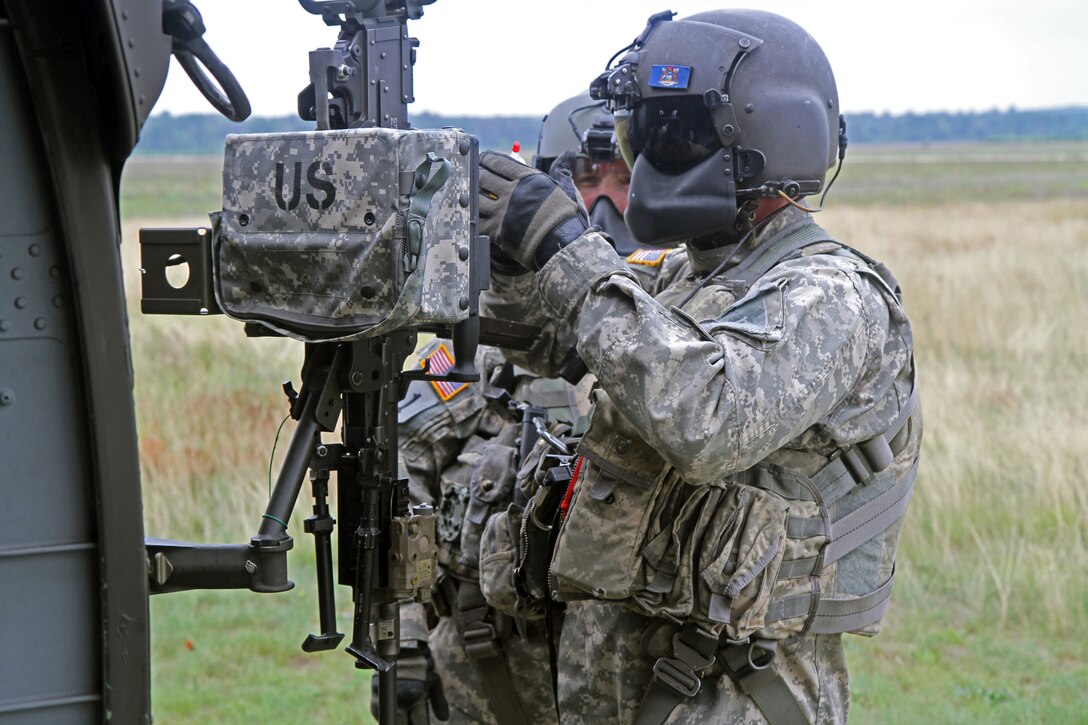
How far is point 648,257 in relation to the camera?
13.2 ft

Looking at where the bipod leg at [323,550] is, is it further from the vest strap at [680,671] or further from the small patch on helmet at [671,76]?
the small patch on helmet at [671,76]

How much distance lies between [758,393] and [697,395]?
0.14m

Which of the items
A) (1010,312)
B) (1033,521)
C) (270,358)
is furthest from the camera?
(1010,312)

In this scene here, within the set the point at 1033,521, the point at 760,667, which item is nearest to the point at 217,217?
the point at 760,667

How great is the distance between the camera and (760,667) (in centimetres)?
288

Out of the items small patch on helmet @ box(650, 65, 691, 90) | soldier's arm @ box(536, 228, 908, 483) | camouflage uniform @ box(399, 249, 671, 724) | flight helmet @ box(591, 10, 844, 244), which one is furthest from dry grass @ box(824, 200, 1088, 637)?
small patch on helmet @ box(650, 65, 691, 90)

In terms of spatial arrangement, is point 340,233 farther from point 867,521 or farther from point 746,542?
point 867,521

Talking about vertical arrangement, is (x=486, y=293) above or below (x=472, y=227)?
below

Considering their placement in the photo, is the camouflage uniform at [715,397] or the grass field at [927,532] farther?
the grass field at [927,532]

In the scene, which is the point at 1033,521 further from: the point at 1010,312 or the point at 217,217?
the point at 1010,312

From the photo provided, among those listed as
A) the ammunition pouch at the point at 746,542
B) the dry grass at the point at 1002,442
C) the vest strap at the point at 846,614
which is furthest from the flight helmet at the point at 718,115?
the dry grass at the point at 1002,442

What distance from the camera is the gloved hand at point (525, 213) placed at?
2809 mm

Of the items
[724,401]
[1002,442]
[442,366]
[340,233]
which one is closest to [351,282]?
[340,233]

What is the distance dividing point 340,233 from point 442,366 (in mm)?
1659
